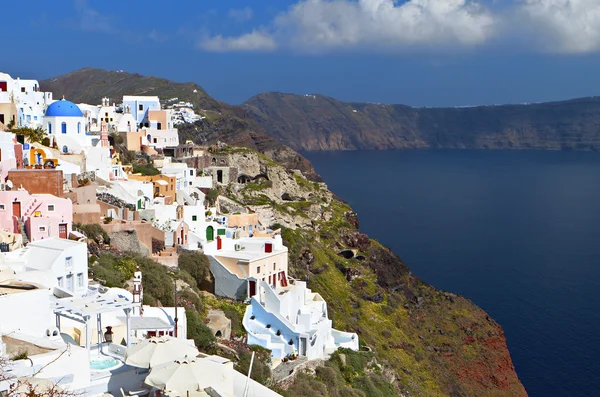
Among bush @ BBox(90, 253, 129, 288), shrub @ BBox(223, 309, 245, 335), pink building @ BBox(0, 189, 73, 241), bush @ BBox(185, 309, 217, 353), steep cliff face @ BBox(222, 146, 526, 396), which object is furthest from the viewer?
steep cliff face @ BBox(222, 146, 526, 396)

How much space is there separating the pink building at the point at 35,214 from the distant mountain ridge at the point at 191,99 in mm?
40152

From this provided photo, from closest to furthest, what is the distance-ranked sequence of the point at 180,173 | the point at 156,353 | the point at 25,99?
the point at 156,353 < the point at 180,173 < the point at 25,99

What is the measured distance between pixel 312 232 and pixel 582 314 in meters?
21.1

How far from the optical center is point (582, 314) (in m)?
54.9

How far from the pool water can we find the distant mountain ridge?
163ft

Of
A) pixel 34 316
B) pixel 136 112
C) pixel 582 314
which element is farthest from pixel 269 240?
pixel 582 314

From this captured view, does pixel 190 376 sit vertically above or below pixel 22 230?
below

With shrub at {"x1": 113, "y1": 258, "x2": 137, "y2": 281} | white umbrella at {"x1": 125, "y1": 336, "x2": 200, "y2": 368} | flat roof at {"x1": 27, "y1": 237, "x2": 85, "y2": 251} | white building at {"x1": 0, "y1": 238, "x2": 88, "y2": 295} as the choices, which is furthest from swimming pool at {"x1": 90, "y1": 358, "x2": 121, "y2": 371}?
shrub at {"x1": 113, "y1": 258, "x2": 137, "y2": 281}

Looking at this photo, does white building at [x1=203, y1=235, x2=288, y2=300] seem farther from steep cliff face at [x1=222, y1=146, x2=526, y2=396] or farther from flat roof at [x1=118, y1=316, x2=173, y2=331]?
flat roof at [x1=118, y1=316, x2=173, y2=331]

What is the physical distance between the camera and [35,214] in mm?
22250

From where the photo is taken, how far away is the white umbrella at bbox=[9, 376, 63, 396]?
10.0m

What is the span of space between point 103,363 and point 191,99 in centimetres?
7347

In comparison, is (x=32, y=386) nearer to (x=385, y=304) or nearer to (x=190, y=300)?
(x=190, y=300)

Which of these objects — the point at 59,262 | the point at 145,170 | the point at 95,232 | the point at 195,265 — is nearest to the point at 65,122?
the point at 145,170
